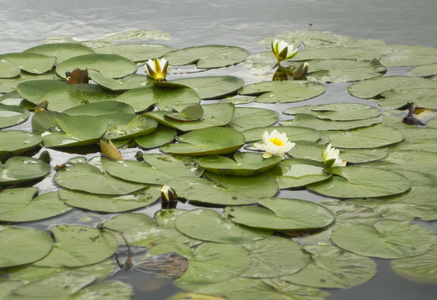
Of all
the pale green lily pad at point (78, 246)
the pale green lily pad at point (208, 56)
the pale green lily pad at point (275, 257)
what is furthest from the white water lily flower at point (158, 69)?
the pale green lily pad at point (275, 257)

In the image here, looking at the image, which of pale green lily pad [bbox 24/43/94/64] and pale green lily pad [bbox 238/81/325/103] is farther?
pale green lily pad [bbox 24/43/94/64]

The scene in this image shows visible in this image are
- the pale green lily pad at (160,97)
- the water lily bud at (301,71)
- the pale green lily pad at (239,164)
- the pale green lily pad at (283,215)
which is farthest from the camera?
the water lily bud at (301,71)

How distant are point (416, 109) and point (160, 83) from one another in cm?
140

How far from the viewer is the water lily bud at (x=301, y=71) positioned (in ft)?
11.1

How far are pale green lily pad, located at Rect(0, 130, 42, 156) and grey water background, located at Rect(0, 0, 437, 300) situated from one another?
4.71ft

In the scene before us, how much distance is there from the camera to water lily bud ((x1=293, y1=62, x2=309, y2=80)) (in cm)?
338

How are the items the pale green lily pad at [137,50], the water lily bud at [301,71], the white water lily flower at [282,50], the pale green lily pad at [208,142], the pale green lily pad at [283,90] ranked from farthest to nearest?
1. the pale green lily pad at [137,50]
2. the white water lily flower at [282,50]
3. the water lily bud at [301,71]
4. the pale green lily pad at [283,90]
5. the pale green lily pad at [208,142]

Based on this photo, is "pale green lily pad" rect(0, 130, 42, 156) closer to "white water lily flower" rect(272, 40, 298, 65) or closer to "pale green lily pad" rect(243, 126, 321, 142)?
"pale green lily pad" rect(243, 126, 321, 142)

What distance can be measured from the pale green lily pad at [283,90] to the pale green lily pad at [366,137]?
0.47 meters

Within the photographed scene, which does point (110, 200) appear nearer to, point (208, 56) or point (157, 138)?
point (157, 138)

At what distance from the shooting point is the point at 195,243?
189cm

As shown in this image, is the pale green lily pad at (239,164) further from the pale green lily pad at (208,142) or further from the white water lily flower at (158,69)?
the white water lily flower at (158,69)

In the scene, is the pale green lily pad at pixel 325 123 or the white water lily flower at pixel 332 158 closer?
the white water lily flower at pixel 332 158

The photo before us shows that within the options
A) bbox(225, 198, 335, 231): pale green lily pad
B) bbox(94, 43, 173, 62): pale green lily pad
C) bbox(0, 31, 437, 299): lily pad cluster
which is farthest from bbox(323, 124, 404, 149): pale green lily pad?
bbox(94, 43, 173, 62): pale green lily pad
